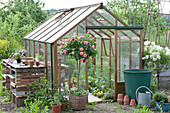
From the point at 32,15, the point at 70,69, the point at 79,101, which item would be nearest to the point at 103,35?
the point at 70,69

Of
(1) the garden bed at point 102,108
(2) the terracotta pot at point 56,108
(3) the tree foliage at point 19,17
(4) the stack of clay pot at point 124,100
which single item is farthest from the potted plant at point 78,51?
(3) the tree foliage at point 19,17

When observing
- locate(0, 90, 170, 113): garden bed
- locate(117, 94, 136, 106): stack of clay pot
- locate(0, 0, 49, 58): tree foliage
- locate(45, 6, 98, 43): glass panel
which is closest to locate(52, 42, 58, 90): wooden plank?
locate(45, 6, 98, 43): glass panel

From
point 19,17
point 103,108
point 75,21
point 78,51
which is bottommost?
point 103,108

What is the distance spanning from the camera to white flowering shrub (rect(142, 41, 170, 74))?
8.14 meters

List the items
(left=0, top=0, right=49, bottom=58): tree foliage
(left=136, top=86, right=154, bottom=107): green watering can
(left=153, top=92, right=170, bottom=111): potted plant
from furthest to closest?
(left=0, top=0, right=49, bottom=58): tree foliage, (left=136, top=86, right=154, bottom=107): green watering can, (left=153, top=92, right=170, bottom=111): potted plant

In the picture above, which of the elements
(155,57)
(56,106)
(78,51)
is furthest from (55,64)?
(155,57)

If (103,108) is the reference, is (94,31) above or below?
above

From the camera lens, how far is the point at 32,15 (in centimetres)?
1697

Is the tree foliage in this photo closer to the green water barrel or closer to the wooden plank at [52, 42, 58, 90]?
the wooden plank at [52, 42, 58, 90]

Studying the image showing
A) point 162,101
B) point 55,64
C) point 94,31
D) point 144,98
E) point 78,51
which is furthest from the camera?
point 94,31

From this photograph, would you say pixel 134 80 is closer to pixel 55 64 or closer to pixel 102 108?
pixel 102 108

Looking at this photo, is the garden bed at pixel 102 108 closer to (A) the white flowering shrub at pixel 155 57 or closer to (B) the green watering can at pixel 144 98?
(B) the green watering can at pixel 144 98

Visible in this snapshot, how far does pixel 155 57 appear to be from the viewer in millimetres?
8266

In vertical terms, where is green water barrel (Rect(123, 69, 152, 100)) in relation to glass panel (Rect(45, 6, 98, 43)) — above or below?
below
